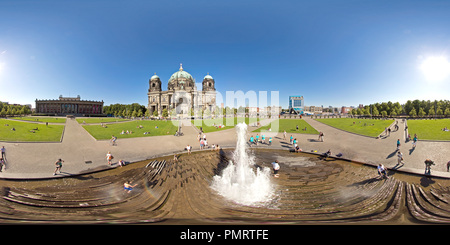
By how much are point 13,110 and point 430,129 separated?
84.1 feet

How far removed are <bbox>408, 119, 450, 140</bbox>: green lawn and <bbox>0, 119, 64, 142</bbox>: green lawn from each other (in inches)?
896

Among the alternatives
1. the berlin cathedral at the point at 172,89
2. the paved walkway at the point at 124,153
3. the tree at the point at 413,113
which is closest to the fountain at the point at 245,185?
the paved walkway at the point at 124,153

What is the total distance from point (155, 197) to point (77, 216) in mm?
1879

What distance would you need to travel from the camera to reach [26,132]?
762cm

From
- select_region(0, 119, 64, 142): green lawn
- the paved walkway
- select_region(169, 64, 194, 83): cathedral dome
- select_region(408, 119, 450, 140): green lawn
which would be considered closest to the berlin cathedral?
select_region(169, 64, 194, 83): cathedral dome

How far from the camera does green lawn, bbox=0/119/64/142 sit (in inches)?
278

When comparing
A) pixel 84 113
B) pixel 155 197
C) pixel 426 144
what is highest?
pixel 84 113

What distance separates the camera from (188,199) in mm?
4449

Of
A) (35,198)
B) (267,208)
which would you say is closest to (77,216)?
(35,198)

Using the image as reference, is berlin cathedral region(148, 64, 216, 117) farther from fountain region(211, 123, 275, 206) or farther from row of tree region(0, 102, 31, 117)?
fountain region(211, 123, 275, 206)

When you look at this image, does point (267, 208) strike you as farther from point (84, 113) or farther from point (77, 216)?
point (84, 113)

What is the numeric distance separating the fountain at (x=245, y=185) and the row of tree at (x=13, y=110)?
505 inches

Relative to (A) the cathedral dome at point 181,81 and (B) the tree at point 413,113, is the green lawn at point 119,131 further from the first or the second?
(A) the cathedral dome at point 181,81

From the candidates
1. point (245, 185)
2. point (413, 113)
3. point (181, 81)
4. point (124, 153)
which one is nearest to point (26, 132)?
point (124, 153)
